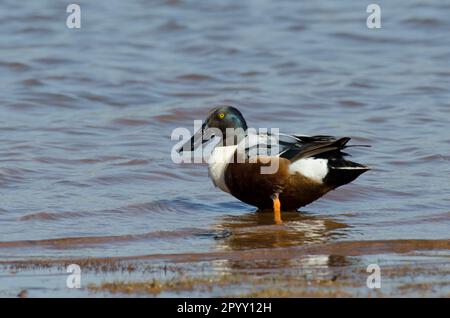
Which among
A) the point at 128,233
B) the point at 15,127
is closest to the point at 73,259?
the point at 128,233

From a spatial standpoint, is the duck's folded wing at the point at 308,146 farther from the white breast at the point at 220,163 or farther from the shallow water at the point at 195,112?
the shallow water at the point at 195,112

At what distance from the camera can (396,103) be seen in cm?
1336

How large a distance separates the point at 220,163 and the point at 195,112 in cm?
483

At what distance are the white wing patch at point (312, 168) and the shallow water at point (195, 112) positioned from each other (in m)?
0.41

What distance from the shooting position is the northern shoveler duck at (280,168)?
7.97 m

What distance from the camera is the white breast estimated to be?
8086 mm

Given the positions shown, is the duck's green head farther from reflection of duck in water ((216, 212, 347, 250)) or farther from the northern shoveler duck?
reflection of duck in water ((216, 212, 347, 250))

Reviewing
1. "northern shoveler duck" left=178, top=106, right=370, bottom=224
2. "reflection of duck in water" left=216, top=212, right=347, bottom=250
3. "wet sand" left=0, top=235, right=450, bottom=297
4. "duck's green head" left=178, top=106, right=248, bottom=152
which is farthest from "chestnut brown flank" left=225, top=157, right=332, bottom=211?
"wet sand" left=0, top=235, right=450, bottom=297

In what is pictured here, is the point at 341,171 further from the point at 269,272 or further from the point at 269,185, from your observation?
the point at 269,272

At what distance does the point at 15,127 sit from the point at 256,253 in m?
5.84

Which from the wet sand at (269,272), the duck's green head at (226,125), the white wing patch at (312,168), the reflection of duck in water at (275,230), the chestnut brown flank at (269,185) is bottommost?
the wet sand at (269,272)

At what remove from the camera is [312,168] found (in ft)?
26.7

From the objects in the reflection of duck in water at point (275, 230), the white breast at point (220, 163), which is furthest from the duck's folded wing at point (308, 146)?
the reflection of duck in water at point (275, 230)

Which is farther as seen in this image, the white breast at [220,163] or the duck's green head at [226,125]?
the duck's green head at [226,125]
